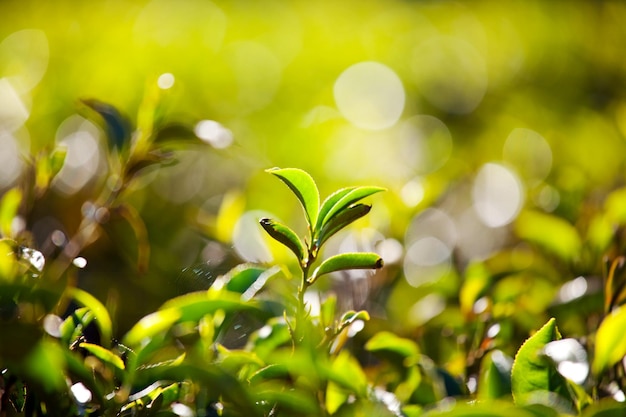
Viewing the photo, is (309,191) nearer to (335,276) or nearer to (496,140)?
→ (335,276)

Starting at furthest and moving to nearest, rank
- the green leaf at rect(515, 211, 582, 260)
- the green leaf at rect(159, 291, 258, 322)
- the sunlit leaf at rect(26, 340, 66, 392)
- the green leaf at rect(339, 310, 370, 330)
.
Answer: the green leaf at rect(515, 211, 582, 260), the green leaf at rect(339, 310, 370, 330), the green leaf at rect(159, 291, 258, 322), the sunlit leaf at rect(26, 340, 66, 392)

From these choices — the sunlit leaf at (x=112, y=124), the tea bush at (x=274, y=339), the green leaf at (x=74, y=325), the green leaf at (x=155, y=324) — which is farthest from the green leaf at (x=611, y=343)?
the sunlit leaf at (x=112, y=124)

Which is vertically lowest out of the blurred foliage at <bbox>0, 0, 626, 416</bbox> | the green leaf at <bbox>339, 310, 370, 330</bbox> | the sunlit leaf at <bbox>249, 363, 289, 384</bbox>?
the blurred foliage at <bbox>0, 0, 626, 416</bbox>

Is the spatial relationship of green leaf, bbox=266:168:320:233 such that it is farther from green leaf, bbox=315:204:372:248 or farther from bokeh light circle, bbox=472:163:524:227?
bokeh light circle, bbox=472:163:524:227

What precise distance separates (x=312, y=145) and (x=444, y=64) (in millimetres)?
1275

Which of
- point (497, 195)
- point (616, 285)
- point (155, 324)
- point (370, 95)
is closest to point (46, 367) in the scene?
point (155, 324)

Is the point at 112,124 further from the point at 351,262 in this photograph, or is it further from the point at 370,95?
the point at 370,95

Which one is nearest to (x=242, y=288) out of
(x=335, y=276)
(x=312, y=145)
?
(x=335, y=276)

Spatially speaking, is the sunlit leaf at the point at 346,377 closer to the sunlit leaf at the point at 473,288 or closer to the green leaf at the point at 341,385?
the green leaf at the point at 341,385

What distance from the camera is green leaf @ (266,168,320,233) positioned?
2.58 feet

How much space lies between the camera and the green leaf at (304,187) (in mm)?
788

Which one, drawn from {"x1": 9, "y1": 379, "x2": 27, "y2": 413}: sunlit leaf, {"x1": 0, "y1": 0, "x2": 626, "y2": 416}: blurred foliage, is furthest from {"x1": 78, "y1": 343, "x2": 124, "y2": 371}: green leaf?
{"x1": 9, "y1": 379, "x2": 27, "y2": 413}: sunlit leaf

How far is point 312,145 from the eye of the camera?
2.28m

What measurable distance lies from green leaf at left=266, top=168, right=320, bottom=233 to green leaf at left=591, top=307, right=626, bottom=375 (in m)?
0.35
